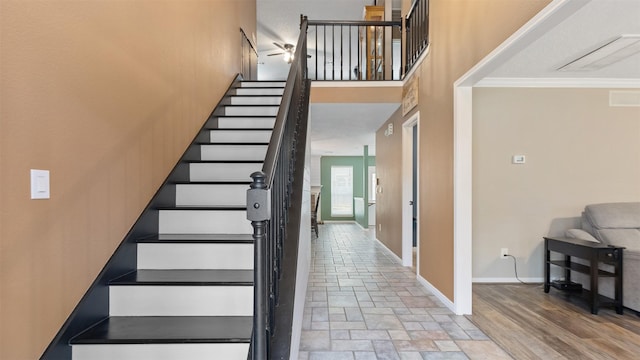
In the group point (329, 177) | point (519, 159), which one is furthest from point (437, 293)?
point (329, 177)

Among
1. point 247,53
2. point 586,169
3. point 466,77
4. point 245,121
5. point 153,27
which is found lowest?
point 586,169

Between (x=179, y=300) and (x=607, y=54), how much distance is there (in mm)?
3960

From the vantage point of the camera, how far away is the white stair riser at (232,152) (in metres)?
3.01

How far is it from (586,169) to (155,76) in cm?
481

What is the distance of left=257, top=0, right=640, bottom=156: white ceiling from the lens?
2178 millimetres

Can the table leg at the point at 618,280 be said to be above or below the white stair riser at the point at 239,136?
below

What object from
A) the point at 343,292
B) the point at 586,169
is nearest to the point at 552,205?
the point at 586,169

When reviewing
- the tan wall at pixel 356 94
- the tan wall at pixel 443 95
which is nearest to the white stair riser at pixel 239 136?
the tan wall at pixel 356 94

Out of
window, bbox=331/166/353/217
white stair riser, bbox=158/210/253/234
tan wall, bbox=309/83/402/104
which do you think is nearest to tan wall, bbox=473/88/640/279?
tan wall, bbox=309/83/402/104

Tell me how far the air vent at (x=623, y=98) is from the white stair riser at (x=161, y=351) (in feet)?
16.2

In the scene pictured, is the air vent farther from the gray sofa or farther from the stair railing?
the stair railing

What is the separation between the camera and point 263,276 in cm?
104

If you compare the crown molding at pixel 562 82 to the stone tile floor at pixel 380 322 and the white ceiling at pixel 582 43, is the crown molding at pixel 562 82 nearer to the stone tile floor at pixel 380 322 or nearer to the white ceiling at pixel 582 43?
the white ceiling at pixel 582 43

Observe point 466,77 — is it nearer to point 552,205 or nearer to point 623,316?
point 552,205
